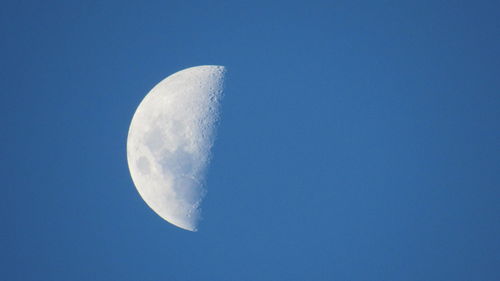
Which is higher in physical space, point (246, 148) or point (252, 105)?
point (252, 105)

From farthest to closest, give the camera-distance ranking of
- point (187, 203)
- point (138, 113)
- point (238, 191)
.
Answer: point (138, 113), point (187, 203), point (238, 191)

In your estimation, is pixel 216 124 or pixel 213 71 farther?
pixel 213 71

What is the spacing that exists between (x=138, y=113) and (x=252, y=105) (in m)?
2.09

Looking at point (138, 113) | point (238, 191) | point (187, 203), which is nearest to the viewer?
point (238, 191)

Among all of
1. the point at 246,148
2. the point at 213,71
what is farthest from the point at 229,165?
the point at 213,71

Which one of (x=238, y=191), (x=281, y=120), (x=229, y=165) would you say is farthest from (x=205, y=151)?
(x=281, y=120)

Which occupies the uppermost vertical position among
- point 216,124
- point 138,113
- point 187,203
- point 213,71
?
point 213,71

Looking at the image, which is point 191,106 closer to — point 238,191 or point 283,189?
point 238,191

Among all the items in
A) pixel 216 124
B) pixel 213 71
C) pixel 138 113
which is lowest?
pixel 216 124

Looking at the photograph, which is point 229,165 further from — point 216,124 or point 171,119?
point 171,119

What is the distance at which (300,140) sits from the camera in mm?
6020

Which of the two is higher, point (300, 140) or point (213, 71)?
point (213, 71)

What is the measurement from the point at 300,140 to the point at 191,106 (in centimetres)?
184

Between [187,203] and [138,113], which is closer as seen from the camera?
[187,203]
